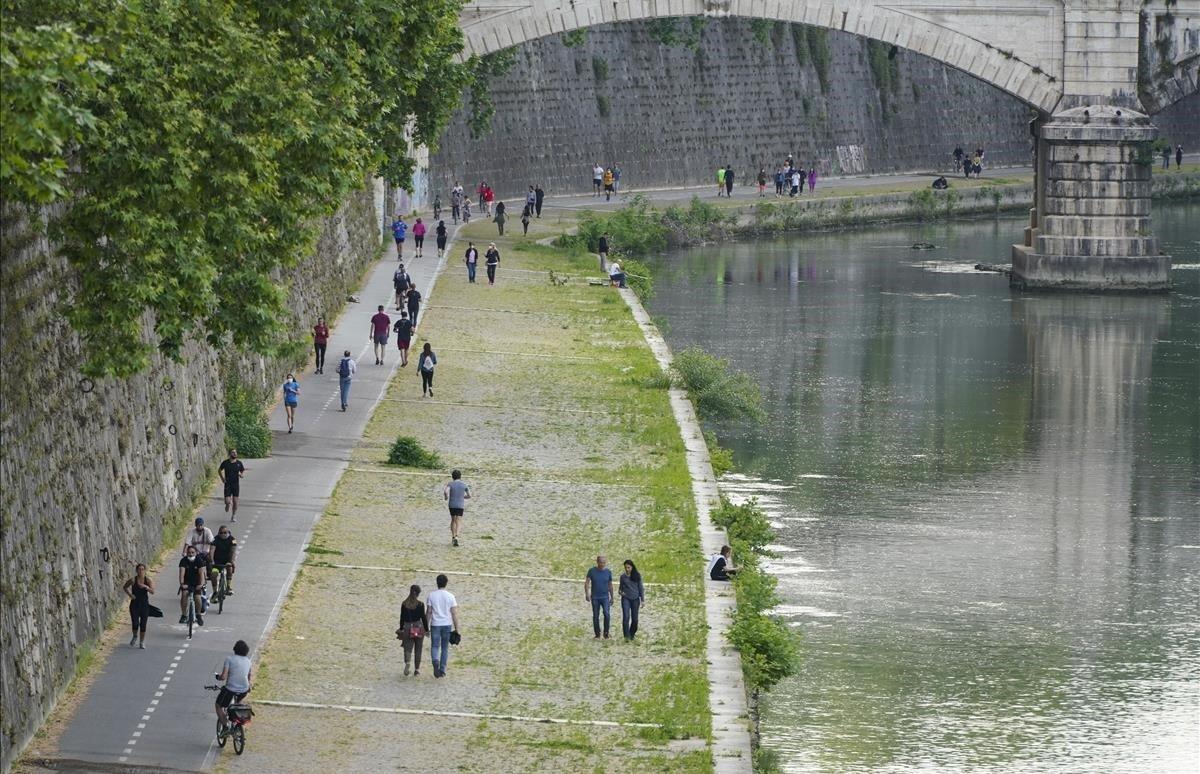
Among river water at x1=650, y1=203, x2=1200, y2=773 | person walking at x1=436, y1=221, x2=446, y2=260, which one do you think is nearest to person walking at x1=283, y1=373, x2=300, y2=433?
river water at x1=650, y1=203, x2=1200, y2=773

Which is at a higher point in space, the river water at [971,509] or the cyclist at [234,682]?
the cyclist at [234,682]

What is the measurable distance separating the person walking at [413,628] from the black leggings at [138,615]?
96.0 inches

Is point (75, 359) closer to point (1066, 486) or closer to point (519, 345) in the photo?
point (1066, 486)

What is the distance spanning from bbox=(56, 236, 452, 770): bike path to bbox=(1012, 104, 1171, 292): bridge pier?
23.6 m

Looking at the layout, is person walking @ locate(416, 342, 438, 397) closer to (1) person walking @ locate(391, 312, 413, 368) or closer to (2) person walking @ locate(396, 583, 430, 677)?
(1) person walking @ locate(391, 312, 413, 368)

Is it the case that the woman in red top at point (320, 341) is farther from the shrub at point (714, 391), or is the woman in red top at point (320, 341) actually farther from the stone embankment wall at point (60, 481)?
the stone embankment wall at point (60, 481)

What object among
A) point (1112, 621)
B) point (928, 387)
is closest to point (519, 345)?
point (928, 387)

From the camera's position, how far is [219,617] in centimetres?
2314

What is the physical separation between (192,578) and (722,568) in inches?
245

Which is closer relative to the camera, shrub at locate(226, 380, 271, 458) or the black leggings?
the black leggings

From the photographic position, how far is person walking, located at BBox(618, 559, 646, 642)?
23.0 metres

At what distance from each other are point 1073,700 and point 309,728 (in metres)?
8.34

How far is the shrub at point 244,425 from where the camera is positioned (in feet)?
104

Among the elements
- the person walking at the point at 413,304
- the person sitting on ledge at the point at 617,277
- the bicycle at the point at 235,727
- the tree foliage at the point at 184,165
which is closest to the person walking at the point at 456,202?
→ the person sitting on ledge at the point at 617,277
